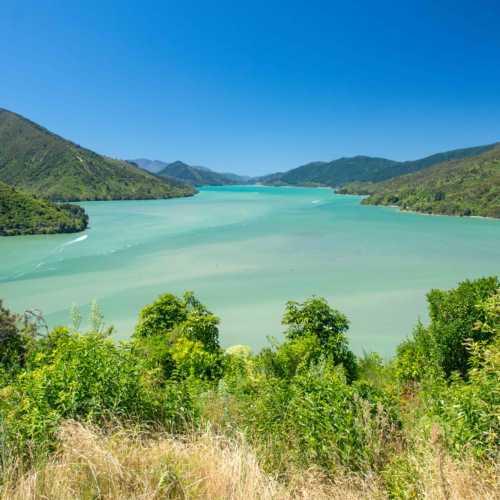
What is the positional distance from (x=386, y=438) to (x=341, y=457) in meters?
0.93

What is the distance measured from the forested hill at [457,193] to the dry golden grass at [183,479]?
11966 cm

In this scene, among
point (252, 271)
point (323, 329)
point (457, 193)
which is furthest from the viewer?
point (457, 193)

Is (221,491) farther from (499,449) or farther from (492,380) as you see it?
(492,380)

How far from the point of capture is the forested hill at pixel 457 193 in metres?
115

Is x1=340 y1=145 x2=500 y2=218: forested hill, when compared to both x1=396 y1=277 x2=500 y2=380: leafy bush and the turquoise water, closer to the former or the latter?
the turquoise water

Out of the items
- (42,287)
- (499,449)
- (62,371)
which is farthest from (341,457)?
(42,287)

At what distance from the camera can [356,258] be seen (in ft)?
175

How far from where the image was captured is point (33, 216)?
85.4m

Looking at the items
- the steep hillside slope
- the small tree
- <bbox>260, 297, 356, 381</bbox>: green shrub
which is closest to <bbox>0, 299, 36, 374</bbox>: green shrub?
<bbox>260, 297, 356, 381</bbox>: green shrub

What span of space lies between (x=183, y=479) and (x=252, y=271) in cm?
4224

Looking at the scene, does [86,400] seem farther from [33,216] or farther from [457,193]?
[457,193]

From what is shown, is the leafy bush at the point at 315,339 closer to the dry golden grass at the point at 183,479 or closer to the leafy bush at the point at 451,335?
the leafy bush at the point at 451,335

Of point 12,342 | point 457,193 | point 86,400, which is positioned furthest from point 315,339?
point 457,193

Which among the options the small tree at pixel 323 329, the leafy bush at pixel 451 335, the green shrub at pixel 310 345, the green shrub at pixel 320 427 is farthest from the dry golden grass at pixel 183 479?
the small tree at pixel 323 329
